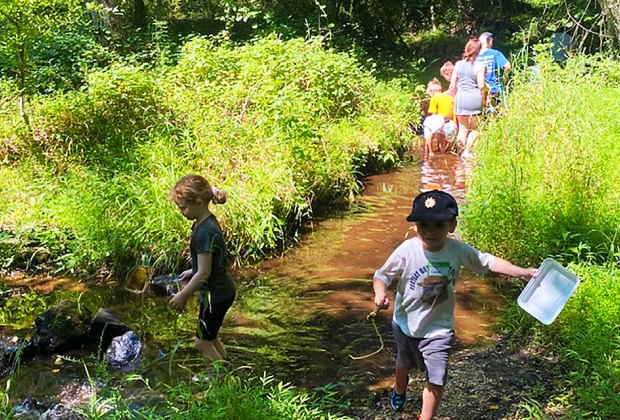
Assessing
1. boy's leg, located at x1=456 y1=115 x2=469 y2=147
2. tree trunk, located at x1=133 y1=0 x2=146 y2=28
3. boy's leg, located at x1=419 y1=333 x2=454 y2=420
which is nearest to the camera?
boy's leg, located at x1=419 y1=333 x2=454 y2=420

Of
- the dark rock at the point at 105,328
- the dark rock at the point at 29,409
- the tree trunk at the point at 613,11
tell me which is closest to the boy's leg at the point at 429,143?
the tree trunk at the point at 613,11

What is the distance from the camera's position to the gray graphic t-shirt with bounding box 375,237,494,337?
339 cm

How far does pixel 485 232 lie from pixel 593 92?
10.1 feet

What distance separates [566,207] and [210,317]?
312 cm

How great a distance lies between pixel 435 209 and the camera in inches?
128

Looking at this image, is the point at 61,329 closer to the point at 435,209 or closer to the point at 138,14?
the point at 435,209

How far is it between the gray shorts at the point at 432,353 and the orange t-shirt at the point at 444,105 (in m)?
7.83

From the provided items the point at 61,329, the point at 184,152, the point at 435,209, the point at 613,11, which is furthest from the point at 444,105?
the point at 435,209

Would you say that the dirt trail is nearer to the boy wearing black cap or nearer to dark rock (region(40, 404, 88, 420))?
the boy wearing black cap

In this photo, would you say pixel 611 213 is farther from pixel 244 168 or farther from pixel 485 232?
pixel 244 168

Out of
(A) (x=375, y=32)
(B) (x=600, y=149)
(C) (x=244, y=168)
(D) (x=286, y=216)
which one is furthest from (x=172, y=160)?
(A) (x=375, y=32)

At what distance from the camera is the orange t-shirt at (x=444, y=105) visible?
10781 millimetres

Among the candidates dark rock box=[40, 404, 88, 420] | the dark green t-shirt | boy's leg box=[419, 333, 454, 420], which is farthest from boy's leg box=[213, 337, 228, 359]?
boy's leg box=[419, 333, 454, 420]

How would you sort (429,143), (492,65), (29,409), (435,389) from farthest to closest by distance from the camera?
(429,143) → (492,65) → (29,409) → (435,389)
